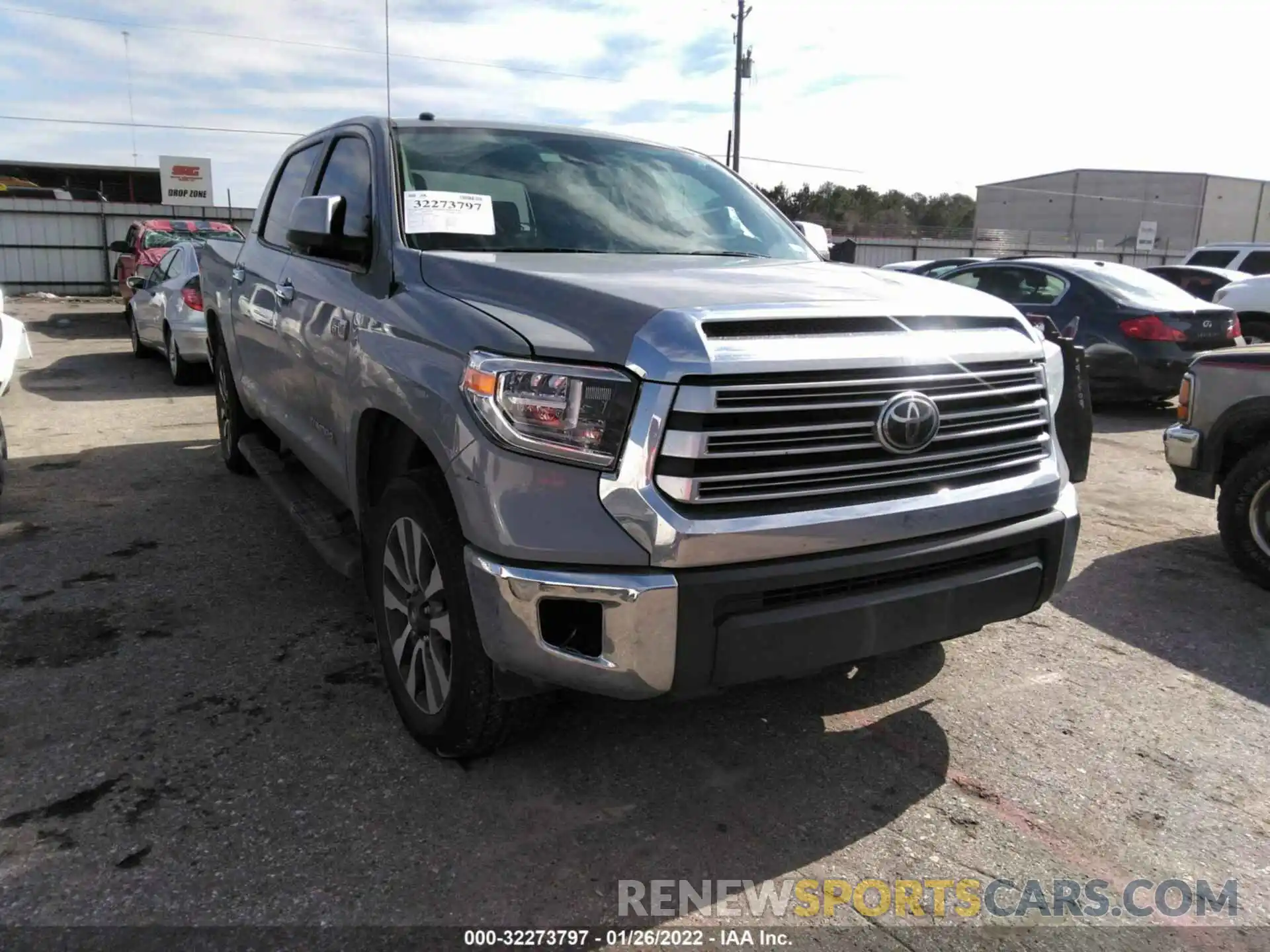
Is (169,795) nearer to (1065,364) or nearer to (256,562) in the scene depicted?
(256,562)

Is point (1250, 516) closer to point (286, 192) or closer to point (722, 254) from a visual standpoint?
point (722, 254)

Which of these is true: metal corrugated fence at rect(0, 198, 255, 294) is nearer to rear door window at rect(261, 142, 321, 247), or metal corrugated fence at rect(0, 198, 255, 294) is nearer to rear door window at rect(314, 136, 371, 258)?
rear door window at rect(261, 142, 321, 247)

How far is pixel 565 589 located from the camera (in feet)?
7.50

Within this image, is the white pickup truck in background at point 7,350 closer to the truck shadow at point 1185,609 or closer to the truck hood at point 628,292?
the truck hood at point 628,292

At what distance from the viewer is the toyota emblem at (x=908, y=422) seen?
8.21 ft

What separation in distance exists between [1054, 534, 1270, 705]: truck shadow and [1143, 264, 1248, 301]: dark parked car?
10.6 meters

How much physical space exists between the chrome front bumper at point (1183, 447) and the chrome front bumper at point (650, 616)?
3.19 metres

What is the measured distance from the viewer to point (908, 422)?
8.27ft

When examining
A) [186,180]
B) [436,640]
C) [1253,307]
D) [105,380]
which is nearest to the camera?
[436,640]

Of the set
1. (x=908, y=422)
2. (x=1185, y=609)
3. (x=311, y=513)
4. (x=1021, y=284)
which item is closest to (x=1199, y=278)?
(x=1021, y=284)

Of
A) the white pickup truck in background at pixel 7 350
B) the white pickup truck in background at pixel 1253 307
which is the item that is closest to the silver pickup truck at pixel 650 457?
the white pickup truck in background at pixel 7 350

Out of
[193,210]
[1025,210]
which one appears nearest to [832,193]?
[1025,210]

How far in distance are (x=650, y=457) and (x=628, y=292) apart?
0.53 metres

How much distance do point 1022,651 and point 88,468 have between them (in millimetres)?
6048
